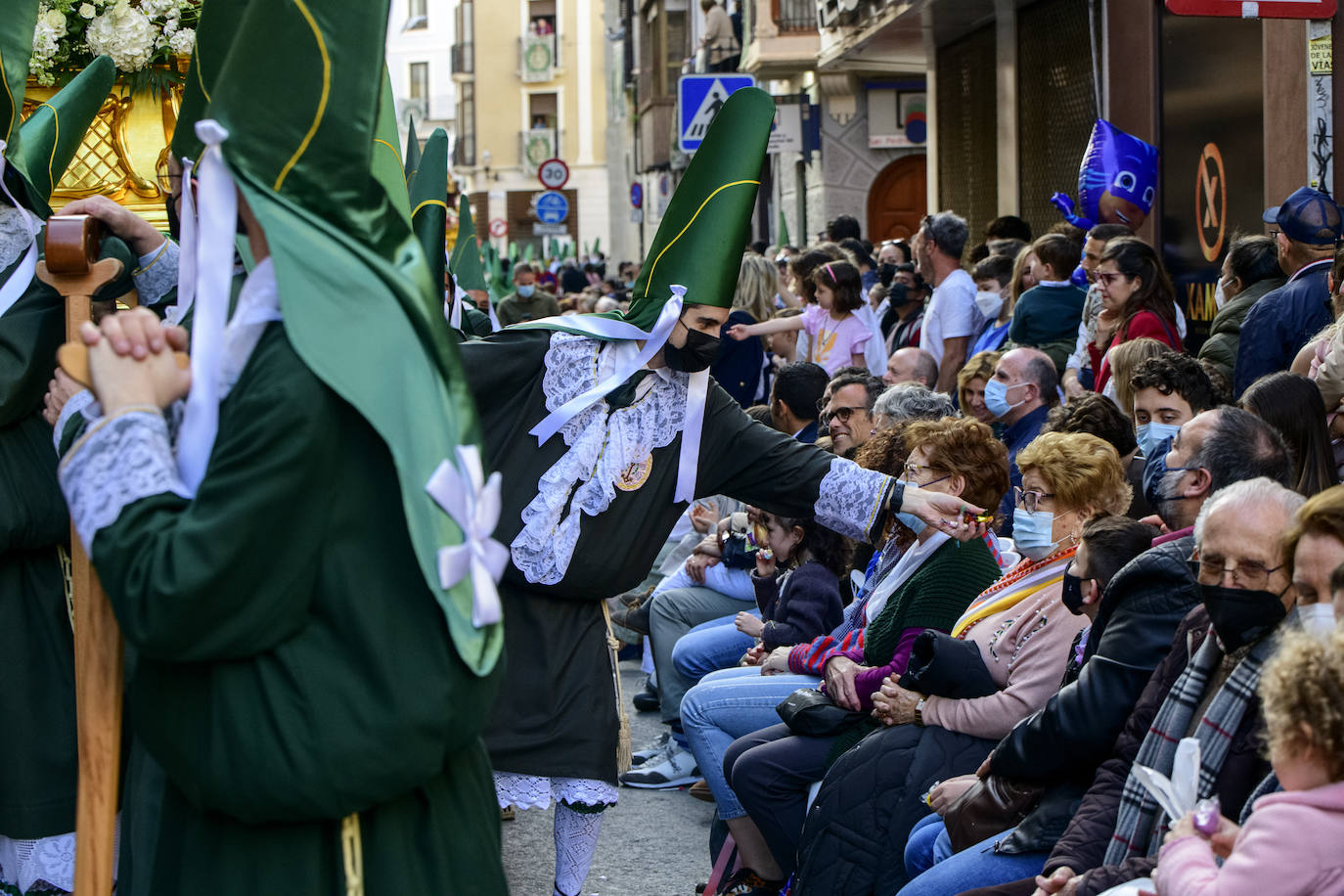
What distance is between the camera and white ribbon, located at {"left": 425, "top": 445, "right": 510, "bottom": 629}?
7.71 feet

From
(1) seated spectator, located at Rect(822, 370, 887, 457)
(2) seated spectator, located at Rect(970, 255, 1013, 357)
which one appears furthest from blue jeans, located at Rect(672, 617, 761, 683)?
(2) seated spectator, located at Rect(970, 255, 1013, 357)

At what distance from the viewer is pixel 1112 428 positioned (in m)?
5.10

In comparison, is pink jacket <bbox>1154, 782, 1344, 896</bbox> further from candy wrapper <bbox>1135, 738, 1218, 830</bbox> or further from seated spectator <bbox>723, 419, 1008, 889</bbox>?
seated spectator <bbox>723, 419, 1008, 889</bbox>

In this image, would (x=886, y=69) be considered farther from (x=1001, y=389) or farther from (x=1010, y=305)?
(x=1001, y=389)

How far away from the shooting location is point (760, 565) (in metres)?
6.27

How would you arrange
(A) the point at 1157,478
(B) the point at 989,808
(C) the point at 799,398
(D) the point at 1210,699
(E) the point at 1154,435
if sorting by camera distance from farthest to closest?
(C) the point at 799,398 → (E) the point at 1154,435 → (A) the point at 1157,478 → (B) the point at 989,808 → (D) the point at 1210,699

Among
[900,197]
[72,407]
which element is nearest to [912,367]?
[72,407]

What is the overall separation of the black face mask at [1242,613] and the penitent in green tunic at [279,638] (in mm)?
1449

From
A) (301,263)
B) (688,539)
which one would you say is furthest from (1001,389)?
(301,263)

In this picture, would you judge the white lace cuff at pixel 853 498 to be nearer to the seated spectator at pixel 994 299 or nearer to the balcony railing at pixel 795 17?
the seated spectator at pixel 994 299

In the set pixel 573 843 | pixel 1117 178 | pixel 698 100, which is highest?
pixel 698 100

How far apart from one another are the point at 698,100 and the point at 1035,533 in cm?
867

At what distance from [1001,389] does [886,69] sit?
1359 centimetres

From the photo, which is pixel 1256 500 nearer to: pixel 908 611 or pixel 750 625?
pixel 908 611
